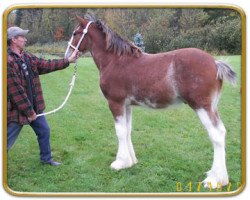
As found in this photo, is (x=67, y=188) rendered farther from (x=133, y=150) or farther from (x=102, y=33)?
(x=102, y=33)

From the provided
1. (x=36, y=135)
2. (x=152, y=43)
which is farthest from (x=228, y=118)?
(x=36, y=135)

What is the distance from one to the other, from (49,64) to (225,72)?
37.7 inches

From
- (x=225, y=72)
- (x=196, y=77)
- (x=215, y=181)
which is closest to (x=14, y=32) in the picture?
(x=196, y=77)

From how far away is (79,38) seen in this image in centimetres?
246

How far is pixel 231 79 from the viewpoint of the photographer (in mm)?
2232

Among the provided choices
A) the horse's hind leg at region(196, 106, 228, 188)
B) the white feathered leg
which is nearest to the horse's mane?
the white feathered leg

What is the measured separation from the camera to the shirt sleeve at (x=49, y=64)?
94.7 inches

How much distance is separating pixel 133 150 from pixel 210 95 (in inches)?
23.0

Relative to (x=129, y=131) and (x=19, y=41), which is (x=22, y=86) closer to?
(x=19, y=41)

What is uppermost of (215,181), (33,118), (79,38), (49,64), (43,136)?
(79,38)

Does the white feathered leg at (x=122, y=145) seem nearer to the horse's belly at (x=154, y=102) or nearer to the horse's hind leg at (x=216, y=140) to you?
the horse's belly at (x=154, y=102)

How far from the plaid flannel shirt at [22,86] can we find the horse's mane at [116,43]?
0.27 m

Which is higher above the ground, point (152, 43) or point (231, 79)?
point (152, 43)

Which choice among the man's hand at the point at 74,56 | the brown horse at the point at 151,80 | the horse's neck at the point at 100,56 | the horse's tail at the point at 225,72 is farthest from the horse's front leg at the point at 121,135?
the horse's tail at the point at 225,72
